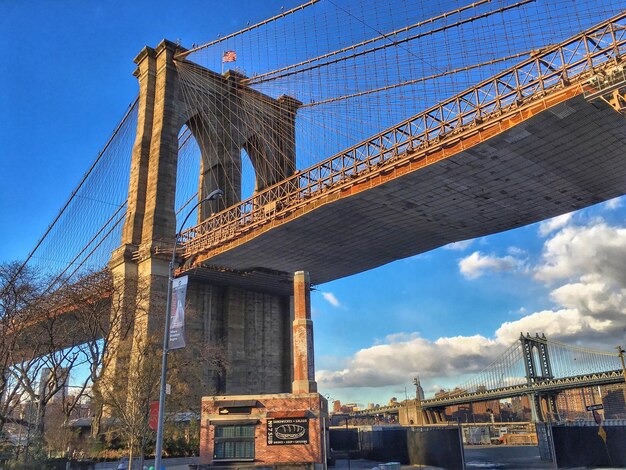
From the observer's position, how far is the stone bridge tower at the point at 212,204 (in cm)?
4991

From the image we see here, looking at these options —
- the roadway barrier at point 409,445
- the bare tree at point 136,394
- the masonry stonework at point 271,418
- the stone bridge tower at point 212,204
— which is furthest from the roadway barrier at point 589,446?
the stone bridge tower at point 212,204

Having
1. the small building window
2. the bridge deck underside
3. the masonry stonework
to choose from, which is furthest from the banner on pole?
the bridge deck underside

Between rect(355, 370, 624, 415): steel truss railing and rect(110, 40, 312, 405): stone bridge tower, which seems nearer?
rect(110, 40, 312, 405): stone bridge tower

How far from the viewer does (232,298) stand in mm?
57812

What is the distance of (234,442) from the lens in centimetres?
2877

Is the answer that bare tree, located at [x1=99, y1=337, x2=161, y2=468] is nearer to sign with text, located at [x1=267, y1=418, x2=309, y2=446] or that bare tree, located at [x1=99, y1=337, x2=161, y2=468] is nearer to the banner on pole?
sign with text, located at [x1=267, y1=418, x2=309, y2=446]

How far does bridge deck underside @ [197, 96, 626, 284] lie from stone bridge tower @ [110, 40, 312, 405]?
633 cm

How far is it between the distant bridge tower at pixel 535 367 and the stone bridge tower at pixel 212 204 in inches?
2360

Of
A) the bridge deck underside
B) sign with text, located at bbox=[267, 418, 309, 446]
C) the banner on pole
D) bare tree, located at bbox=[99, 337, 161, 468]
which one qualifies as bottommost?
sign with text, located at bbox=[267, 418, 309, 446]

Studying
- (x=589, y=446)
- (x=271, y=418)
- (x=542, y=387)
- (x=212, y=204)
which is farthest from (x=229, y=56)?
(x=542, y=387)

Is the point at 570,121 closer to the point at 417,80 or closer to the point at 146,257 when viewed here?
the point at 417,80

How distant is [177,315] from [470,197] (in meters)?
27.4

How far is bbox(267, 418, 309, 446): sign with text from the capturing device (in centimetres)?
2794

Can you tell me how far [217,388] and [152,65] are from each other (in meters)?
37.5
